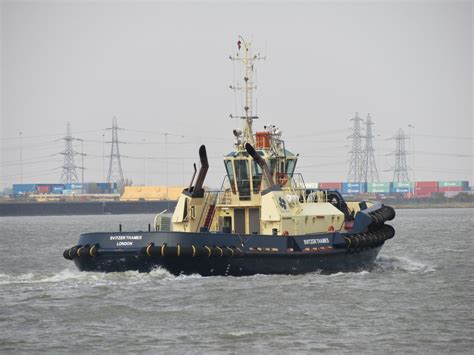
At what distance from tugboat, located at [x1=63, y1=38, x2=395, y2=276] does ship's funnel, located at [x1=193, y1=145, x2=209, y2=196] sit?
3 cm

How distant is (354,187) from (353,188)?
22 cm

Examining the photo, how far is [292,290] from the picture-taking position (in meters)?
26.1

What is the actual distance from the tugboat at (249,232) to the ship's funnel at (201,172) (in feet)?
0.10

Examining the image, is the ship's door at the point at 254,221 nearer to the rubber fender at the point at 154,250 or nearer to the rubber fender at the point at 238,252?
the rubber fender at the point at 238,252

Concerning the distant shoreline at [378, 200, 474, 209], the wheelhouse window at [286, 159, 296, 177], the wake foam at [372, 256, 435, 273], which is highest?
the wheelhouse window at [286, 159, 296, 177]

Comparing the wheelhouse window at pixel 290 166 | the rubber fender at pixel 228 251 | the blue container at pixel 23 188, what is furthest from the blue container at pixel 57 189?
the rubber fender at pixel 228 251

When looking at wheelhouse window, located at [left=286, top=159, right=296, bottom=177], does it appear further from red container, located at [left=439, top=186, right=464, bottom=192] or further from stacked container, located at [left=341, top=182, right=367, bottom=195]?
red container, located at [left=439, top=186, right=464, bottom=192]

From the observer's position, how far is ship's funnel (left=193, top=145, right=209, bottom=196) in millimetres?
30641

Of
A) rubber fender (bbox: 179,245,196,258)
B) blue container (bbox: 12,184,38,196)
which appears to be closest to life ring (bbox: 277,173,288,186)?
rubber fender (bbox: 179,245,196,258)

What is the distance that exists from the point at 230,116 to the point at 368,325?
1149 cm

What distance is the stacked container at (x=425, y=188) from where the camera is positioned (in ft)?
493

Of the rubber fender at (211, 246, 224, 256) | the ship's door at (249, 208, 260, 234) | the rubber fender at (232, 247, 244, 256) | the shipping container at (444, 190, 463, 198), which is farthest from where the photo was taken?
the shipping container at (444, 190, 463, 198)

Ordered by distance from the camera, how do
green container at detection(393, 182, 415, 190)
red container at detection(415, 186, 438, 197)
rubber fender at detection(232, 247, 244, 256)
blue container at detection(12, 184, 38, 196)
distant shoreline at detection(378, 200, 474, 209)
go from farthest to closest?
blue container at detection(12, 184, 38, 196) < red container at detection(415, 186, 438, 197) < green container at detection(393, 182, 415, 190) < distant shoreline at detection(378, 200, 474, 209) < rubber fender at detection(232, 247, 244, 256)

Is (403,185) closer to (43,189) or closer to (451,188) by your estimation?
(451,188)
